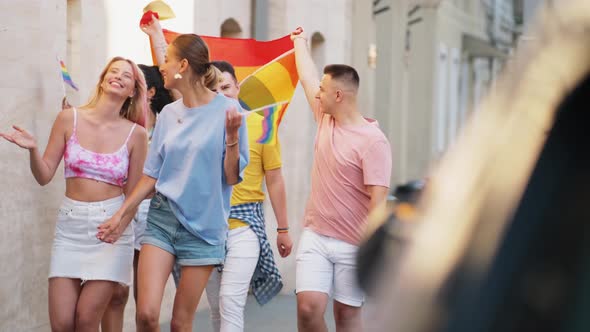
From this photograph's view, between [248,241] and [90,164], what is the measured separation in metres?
1.00

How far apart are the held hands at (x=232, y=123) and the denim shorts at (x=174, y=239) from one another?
1.56 ft

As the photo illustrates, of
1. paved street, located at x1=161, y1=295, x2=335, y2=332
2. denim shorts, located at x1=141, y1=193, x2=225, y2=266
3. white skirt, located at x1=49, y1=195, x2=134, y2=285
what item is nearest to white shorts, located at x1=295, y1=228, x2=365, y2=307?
denim shorts, located at x1=141, y1=193, x2=225, y2=266

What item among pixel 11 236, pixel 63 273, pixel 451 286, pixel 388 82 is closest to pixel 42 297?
pixel 11 236

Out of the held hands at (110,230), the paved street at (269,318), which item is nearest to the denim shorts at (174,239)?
the held hands at (110,230)

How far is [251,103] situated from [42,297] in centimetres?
178

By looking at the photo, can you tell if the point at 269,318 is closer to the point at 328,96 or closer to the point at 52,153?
the point at 328,96

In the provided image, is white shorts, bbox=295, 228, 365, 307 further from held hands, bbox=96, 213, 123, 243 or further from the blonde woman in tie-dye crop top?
held hands, bbox=96, 213, 123, 243

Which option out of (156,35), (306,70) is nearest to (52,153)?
(156,35)

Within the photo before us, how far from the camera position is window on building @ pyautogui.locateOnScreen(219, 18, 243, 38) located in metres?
11.9

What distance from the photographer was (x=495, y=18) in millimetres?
43844

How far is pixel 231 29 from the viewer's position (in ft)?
39.6

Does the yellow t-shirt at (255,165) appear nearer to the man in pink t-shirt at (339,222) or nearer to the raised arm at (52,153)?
the man in pink t-shirt at (339,222)

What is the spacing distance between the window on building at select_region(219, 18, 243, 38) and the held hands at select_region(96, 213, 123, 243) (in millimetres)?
5968

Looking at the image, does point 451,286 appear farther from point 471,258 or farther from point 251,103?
point 251,103
